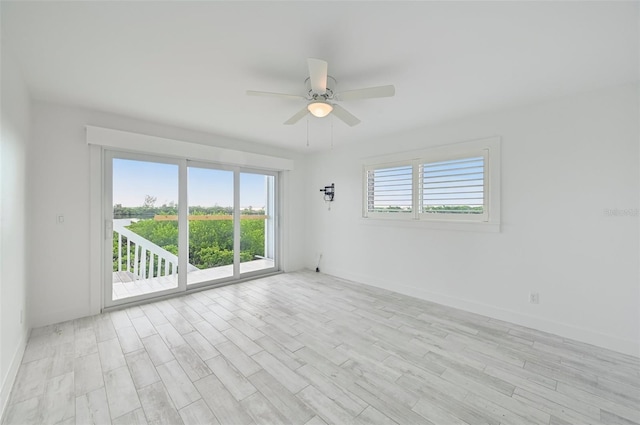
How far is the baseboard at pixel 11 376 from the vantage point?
67.7 inches

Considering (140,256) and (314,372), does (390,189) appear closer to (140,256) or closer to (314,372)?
(314,372)

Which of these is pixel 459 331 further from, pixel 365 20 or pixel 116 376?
pixel 116 376

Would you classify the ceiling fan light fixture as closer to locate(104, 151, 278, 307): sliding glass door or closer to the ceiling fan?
the ceiling fan

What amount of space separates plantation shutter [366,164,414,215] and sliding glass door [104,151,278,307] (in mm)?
2134

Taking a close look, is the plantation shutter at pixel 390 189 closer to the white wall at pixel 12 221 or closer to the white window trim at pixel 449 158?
the white window trim at pixel 449 158

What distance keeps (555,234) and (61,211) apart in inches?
223

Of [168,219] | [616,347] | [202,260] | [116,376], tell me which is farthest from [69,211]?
[616,347]

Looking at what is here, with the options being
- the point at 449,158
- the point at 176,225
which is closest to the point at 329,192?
the point at 449,158

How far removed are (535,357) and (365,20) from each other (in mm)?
3177

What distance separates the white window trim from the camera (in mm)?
3217

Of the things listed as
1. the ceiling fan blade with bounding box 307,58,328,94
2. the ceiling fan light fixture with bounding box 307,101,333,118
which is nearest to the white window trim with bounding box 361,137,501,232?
the ceiling fan light fixture with bounding box 307,101,333,118

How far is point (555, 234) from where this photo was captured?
2.84m

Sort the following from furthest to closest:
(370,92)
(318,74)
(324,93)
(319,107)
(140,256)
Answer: (140,256) < (319,107) < (324,93) < (370,92) < (318,74)

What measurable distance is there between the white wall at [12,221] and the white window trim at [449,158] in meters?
4.15
